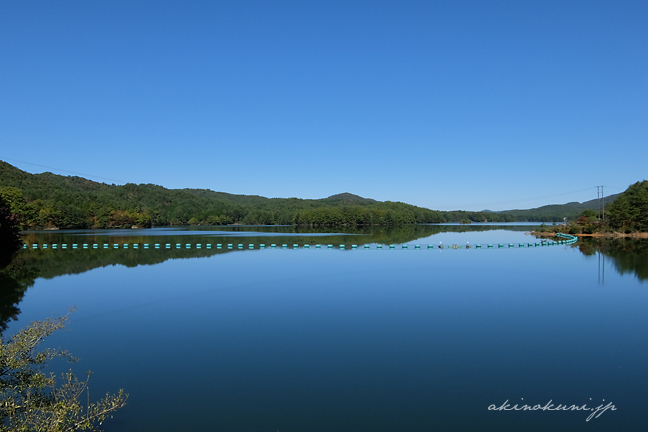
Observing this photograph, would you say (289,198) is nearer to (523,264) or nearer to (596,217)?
(596,217)

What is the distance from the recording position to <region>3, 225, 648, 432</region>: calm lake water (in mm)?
6109

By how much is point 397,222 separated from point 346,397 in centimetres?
11318

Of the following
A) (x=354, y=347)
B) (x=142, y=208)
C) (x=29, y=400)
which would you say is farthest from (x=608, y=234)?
(x=142, y=208)

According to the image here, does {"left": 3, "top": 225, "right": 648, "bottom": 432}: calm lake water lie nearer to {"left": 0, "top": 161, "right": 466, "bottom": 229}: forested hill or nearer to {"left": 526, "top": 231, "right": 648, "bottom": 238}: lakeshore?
{"left": 526, "top": 231, "right": 648, "bottom": 238}: lakeshore

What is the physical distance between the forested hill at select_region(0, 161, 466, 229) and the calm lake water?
156ft

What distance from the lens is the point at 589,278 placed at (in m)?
19.1

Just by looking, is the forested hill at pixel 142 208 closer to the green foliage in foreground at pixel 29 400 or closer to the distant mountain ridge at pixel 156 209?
the distant mountain ridge at pixel 156 209

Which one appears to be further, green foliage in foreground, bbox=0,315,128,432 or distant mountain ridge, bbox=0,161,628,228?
distant mountain ridge, bbox=0,161,628,228

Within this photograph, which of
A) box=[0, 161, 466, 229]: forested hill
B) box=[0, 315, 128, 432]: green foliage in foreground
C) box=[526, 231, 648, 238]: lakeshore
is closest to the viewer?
box=[0, 315, 128, 432]: green foliage in foreground

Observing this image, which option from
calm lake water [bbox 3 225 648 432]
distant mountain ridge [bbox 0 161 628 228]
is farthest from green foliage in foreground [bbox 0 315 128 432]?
distant mountain ridge [bbox 0 161 628 228]

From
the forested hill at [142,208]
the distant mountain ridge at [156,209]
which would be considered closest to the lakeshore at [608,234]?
the distant mountain ridge at [156,209]

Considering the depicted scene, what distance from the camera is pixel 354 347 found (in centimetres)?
895

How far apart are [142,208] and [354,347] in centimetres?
9984

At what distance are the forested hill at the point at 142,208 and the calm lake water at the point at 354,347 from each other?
47526 mm
